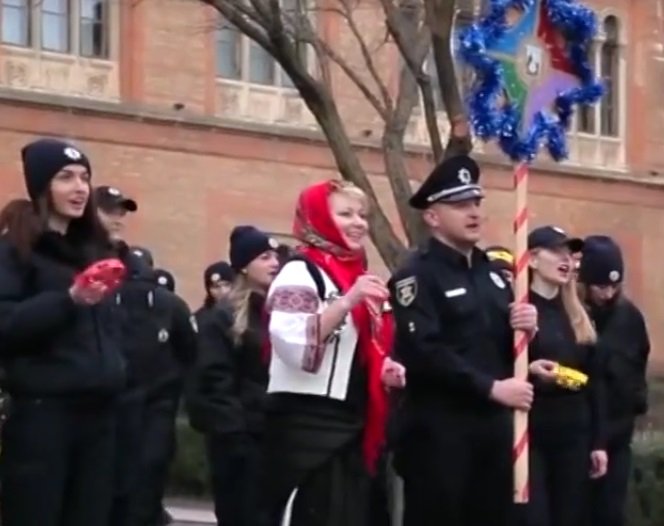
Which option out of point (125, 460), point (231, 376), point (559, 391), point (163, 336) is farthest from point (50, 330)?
point (163, 336)

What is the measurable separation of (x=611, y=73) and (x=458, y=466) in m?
32.7

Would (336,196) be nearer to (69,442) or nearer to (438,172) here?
(438,172)

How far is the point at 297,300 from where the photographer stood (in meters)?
9.26

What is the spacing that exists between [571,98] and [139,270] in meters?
3.15

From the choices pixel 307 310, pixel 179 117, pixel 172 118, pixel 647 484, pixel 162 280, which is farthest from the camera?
pixel 179 117

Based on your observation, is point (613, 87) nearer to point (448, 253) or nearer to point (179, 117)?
point (179, 117)

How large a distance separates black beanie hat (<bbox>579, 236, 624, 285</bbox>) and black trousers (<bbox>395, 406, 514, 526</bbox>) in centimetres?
325

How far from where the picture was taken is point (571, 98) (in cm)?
1095

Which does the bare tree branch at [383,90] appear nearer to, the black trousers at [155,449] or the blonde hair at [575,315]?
the black trousers at [155,449]

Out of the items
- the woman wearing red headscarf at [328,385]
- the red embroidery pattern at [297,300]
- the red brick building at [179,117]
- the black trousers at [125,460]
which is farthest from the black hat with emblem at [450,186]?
the red brick building at [179,117]

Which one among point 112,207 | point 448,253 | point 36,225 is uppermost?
point 112,207

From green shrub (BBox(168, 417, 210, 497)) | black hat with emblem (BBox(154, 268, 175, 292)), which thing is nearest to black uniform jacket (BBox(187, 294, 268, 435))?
black hat with emblem (BBox(154, 268, 175, 292))

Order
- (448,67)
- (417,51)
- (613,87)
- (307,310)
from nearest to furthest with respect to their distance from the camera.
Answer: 1. (307,310)
2. (448,67)
3. (417,51)
4. (613,87)

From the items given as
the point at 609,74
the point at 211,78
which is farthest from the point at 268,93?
the point at 609,74
